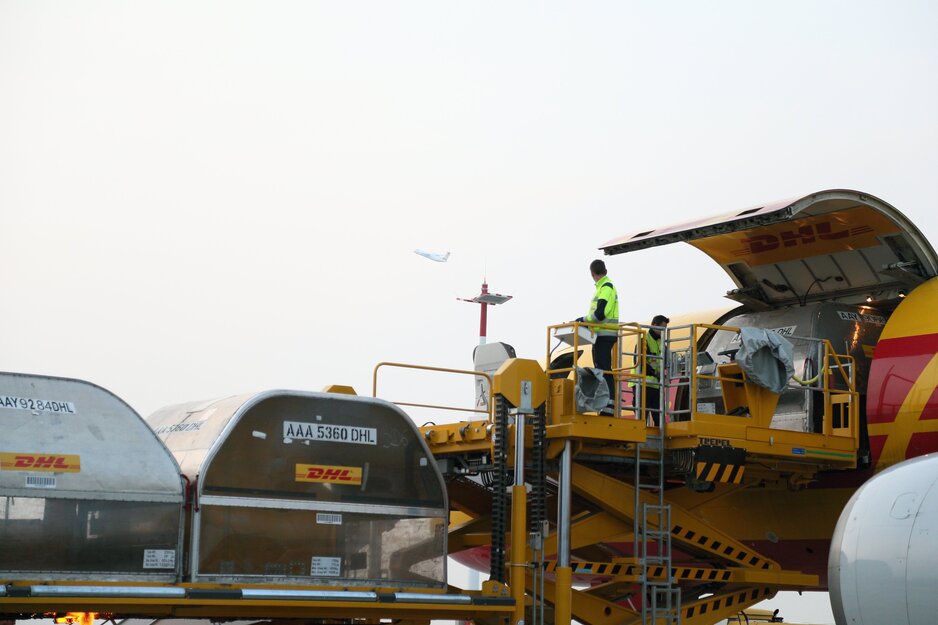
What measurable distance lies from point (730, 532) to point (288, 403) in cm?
733

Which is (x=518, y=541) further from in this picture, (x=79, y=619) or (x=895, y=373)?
(x=895, y=373)

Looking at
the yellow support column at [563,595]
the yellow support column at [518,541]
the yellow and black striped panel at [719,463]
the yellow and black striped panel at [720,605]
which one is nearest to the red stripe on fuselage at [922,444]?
the yellow and black striped panel at [719,463]

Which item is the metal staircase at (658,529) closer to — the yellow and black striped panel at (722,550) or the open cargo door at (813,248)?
the yellow and black striped panel at (722,550)

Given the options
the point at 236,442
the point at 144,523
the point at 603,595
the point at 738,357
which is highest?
the point at 738,357

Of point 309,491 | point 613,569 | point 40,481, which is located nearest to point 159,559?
point 40,481

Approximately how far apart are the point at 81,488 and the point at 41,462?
444 mm

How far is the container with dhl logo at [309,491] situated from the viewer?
43.1 feet

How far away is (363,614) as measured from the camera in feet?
45.2

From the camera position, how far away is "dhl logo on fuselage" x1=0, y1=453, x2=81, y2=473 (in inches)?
476

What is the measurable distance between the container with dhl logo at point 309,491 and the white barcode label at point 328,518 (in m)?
0.01

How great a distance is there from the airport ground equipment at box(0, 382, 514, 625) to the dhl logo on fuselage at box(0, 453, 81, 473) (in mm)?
13

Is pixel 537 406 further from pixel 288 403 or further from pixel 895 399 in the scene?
pixel 895 399

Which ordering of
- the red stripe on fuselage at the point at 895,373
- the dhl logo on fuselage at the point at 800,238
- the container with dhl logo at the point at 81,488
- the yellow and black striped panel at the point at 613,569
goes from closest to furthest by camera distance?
the container with dhl logo at the point at 81,488 → the yellow and black striped panel at the point at 613,569 → the red stripe on fuselage at the point at 895,373 → the dhl logo on fuselage at the point at 800,238

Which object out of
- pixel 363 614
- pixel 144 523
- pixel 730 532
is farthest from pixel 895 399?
pixel 144 523
